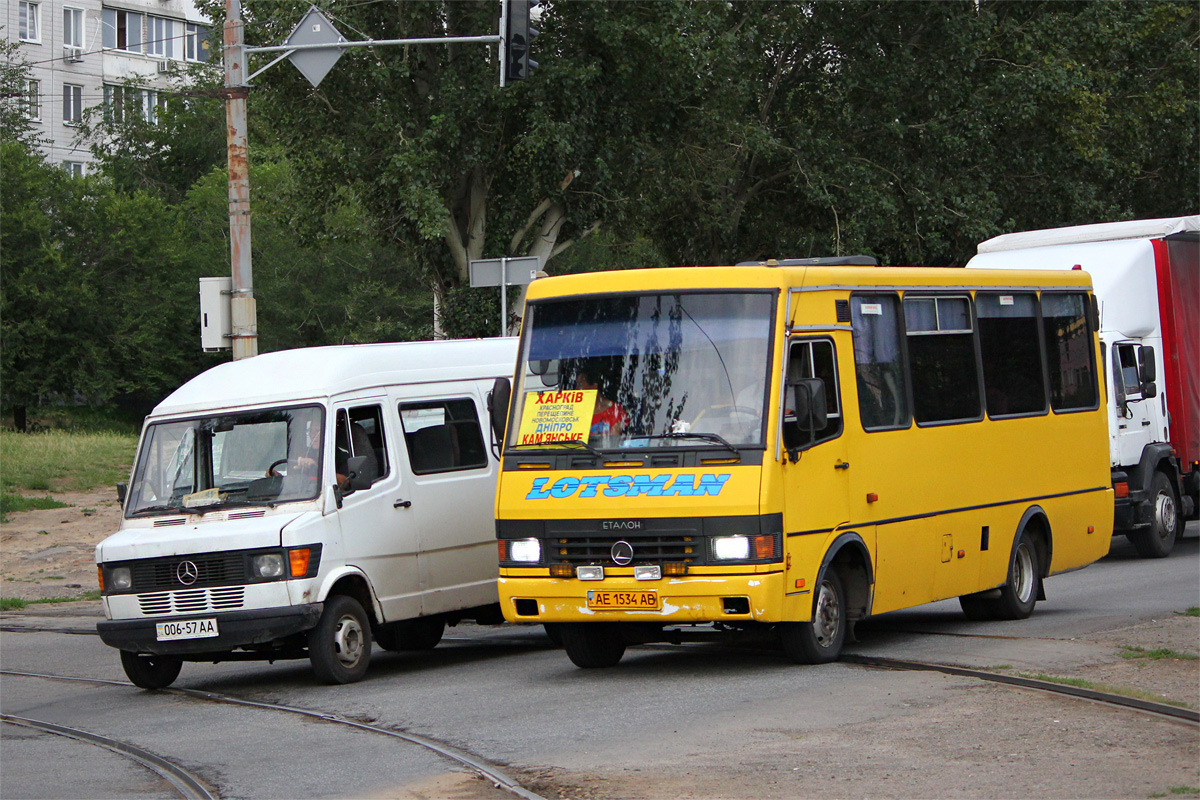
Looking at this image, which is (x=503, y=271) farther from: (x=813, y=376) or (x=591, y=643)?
(x=813, y=376)

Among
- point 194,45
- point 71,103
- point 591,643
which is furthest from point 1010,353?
point 194,45

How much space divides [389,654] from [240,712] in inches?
133

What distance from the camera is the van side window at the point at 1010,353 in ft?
44.6

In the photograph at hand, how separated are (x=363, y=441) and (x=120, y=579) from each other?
205 cm

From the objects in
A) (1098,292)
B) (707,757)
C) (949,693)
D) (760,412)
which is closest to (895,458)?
A: (760,412)

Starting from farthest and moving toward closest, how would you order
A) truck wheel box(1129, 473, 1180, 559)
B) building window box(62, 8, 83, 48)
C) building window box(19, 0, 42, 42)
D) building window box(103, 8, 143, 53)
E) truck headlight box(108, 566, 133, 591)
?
building window box(103, 8, 143, 53), building window box(62, 8, 83, 48), building window box(19, 0, 42, 42), truck wheel box(1129, 473, 1180, 559), truck headlight box(108, 566, 133, 591)

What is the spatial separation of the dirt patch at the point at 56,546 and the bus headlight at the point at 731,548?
12.2 meters

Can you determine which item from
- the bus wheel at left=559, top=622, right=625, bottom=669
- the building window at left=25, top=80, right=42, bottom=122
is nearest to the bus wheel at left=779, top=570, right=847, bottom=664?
the bus wheel at left=559, top=622, right=625, bottom=669

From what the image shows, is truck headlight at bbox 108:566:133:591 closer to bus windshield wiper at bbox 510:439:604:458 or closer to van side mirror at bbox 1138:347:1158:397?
bus windshield wiper at bbox 510:439:604:458

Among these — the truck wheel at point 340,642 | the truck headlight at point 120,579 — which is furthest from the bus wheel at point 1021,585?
the truck headlight at point 120,579

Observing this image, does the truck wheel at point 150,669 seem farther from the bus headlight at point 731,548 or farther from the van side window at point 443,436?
the bus headlight at point 731,548

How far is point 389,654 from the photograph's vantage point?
14211 mm

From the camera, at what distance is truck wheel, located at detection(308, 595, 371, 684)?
11.7 m

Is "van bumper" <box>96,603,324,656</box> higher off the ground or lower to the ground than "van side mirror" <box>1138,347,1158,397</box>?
lower
